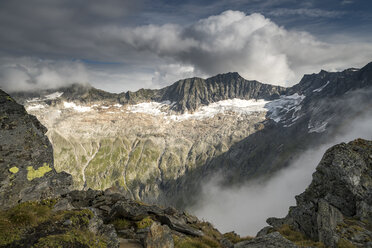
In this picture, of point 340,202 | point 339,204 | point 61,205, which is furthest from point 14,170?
point 340,202

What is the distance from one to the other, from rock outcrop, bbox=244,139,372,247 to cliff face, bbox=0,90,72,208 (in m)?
17.3

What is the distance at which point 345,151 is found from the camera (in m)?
29.3

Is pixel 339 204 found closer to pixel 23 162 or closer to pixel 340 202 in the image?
pixel 340 202

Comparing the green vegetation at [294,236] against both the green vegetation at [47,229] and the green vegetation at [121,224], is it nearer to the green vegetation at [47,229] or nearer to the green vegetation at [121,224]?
the green vegetation at [121,224]

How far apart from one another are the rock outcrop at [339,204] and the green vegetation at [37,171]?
1784cm

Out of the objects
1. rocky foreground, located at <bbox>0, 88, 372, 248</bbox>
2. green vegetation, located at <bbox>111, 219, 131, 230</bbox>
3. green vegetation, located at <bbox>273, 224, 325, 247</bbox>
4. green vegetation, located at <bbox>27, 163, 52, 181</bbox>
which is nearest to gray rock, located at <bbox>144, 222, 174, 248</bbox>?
rocky foreground, located at <bbox>0, 88, 372, 248</bbox>

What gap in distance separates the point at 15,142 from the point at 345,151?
38.0 meters

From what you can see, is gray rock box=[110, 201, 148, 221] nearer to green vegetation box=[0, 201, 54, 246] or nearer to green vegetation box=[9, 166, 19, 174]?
green vegetation box=[0, 201, 54, 246]

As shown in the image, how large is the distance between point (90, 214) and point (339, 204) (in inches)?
1149

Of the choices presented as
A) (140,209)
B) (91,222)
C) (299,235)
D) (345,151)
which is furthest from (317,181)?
(91,222)

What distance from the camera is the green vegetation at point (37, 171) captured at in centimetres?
1453

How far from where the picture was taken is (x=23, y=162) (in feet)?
47.7

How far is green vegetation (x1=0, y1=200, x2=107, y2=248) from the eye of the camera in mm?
8062

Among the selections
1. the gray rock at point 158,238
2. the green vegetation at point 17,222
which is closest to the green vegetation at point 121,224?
the gray rock at point 158,238
